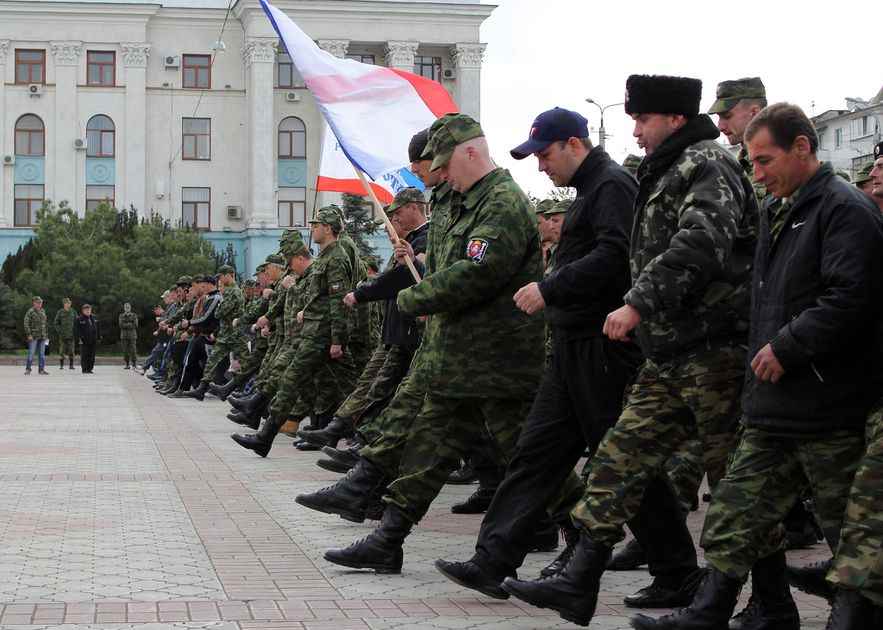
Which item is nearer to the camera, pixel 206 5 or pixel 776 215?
pixel 776 215

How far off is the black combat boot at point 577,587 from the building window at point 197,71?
222ft

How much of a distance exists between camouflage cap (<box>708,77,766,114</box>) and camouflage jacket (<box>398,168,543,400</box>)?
192 centimetres

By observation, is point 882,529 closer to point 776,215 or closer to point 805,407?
point 805,407

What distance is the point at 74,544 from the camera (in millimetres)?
7922

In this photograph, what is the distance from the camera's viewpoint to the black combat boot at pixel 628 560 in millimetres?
7254

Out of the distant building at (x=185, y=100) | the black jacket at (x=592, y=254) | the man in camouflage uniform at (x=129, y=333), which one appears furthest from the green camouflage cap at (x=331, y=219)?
the distant building at (x=185, y=100)

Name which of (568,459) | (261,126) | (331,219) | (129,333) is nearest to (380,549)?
(568,459)

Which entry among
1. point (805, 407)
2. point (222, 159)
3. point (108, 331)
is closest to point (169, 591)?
point (805, 407)

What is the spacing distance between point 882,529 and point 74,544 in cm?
474

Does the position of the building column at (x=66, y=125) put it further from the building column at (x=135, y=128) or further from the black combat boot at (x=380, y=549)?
the black combat boot at (x=380, y=549)

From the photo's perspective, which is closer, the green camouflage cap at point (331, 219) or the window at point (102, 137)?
the green camouflage cap at point (331, 219)

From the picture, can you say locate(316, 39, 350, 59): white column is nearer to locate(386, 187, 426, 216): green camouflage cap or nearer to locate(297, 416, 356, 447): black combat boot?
locate(297, 416, 356, 447): black combat boot

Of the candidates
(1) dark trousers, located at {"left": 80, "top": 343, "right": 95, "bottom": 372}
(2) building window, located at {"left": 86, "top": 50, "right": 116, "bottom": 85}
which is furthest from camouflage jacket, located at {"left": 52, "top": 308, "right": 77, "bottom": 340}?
(2) building window, located at {"left": 86, "top": 50, "right": 116, "bottom": 85}

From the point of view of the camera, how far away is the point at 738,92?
819cm
